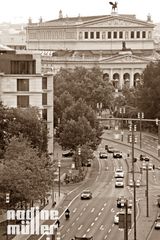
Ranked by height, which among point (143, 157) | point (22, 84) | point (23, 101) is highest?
point (22, 84)

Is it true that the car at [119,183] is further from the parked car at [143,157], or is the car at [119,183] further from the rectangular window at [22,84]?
the rectangular window at [22,84]

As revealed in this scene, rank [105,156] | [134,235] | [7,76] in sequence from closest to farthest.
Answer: [134,235], [7,76], [105,156]

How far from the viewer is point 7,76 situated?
12744 cm

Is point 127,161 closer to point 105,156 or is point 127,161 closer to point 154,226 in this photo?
point 105,156

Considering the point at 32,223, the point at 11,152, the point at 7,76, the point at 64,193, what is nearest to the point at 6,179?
the point at 32,223

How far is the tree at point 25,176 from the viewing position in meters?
88.2

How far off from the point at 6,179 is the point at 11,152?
11.2 meters

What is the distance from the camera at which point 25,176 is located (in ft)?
294

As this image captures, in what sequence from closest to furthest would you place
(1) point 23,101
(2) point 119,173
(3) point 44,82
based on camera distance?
1. (2) point 119,173
2. (1) point 23,101
3. (3) point 44,82

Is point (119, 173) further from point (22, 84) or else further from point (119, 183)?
point (22, 84)

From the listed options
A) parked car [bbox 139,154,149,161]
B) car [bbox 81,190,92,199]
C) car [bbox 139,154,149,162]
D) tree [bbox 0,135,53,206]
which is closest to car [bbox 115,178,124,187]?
car [bbox 81,190,92,199]

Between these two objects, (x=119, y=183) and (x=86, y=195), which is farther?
(x=119, y=183)

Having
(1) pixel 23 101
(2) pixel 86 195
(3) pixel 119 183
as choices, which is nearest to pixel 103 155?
(1) pixel 23 101

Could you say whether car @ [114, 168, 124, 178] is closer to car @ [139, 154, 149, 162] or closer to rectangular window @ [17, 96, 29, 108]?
car @ [139, 154, 149, 162]
